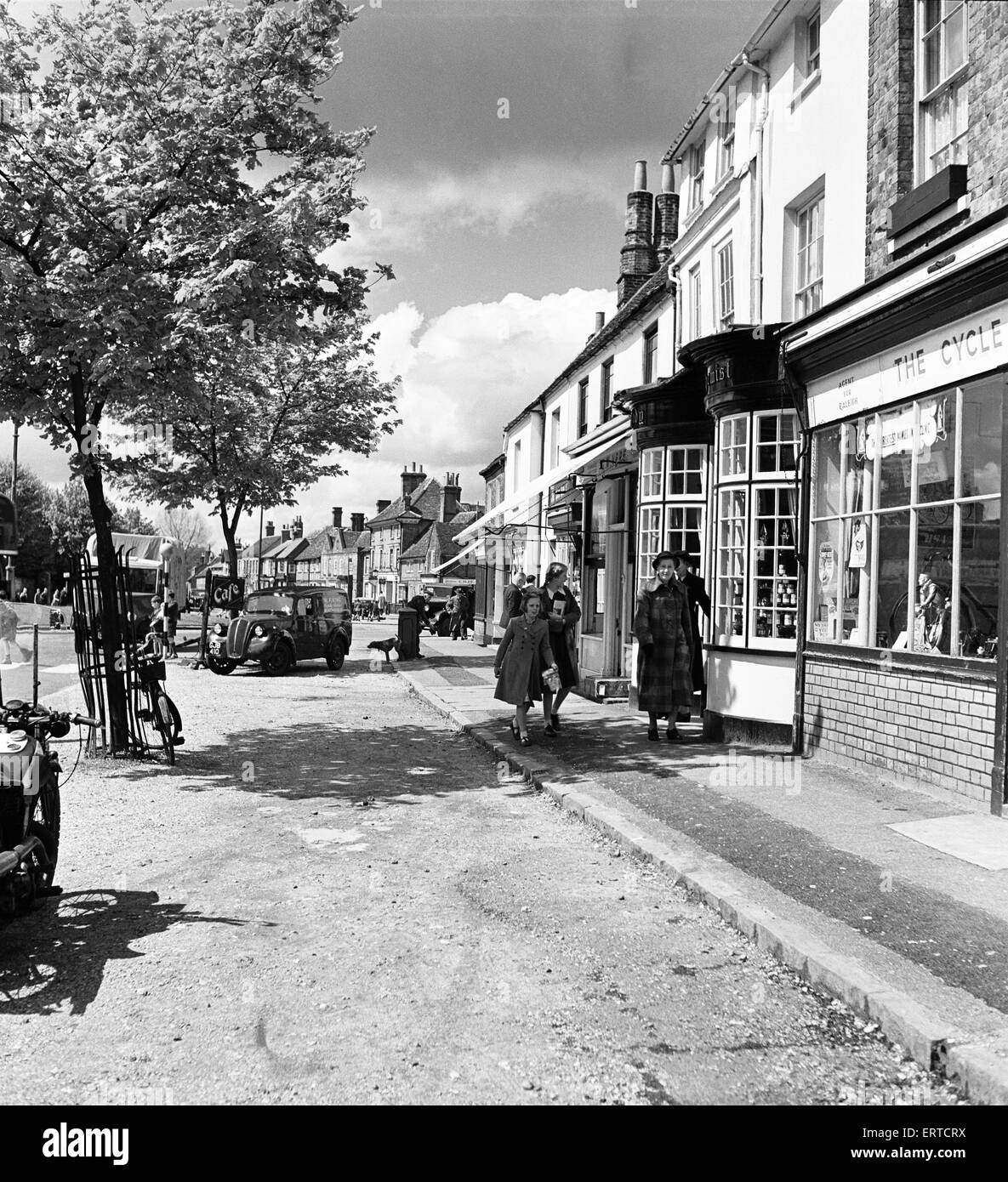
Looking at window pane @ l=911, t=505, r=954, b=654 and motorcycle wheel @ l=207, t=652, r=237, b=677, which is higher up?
window pane @ l=911, t=505, r=954, b=654

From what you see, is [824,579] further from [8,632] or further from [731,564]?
[8,632]

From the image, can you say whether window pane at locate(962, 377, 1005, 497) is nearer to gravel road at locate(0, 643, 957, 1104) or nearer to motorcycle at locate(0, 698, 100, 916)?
gravel road at locate(0, 643, 957, 1104)

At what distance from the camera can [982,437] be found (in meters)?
7.45

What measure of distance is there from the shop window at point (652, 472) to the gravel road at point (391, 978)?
641 cm

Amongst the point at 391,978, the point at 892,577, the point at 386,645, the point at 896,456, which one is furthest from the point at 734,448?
the point at 386,645

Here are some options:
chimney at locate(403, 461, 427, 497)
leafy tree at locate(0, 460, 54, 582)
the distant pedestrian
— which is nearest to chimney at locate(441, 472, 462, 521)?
chimney at locate(403, 461, 427, 497)

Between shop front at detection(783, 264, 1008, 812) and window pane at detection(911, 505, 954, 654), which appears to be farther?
window pane at detection(911, 505, 954, 654)

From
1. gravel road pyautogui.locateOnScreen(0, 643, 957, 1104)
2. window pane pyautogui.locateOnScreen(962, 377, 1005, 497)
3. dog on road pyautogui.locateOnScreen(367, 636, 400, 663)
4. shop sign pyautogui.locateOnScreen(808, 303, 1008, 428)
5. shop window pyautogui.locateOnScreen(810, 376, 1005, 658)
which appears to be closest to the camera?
gravel road pyautogui.locateOnScreen(0, 643, 957, 1104)

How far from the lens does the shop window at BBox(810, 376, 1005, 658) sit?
7438 millimetres

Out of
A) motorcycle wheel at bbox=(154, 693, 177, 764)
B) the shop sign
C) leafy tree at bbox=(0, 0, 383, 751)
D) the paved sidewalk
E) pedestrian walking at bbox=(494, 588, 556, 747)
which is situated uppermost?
leafy tree at bbox=(0, 0, 383, 751)

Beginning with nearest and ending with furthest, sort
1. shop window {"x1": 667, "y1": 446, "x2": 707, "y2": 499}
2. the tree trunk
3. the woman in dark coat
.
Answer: the tree trunk
the woman in dark coat
shop window {"x1": 667, "y1": 446, "x2": 707, "y2": 499}

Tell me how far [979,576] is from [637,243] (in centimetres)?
1928

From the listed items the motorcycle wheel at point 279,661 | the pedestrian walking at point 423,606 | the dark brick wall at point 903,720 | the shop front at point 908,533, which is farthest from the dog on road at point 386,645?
the dark brick wall at point 903,720

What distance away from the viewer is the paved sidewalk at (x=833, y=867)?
3.81 meters
